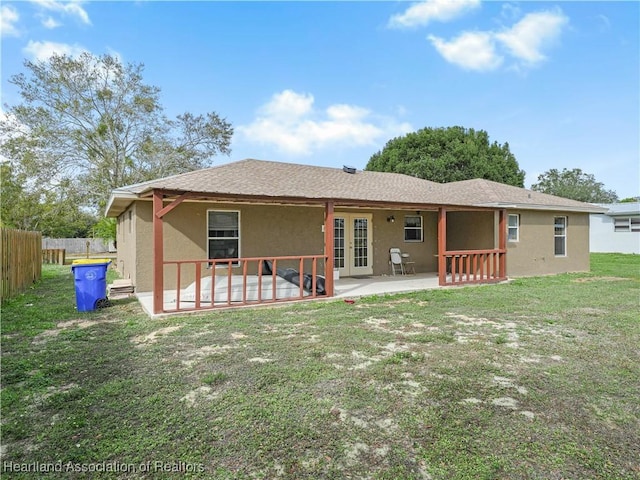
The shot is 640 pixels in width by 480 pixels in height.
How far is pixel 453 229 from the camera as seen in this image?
13.2 m

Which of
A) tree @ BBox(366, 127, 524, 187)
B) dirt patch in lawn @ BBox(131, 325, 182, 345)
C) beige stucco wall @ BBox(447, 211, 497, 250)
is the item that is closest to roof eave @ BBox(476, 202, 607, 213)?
beige stucco wall @ BBox(447, 211, 497, 250)

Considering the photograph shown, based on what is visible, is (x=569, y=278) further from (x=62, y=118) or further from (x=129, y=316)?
(x=62, y=118)

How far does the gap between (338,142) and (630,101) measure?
600 inches

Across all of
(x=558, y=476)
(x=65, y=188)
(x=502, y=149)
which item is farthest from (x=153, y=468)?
(x=502, y=149)

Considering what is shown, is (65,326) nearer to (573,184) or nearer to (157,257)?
(157,257)

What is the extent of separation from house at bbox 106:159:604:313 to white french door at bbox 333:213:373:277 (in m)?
0.03

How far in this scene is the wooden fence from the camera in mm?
7492

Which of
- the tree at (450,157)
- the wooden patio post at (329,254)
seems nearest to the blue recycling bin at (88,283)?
the wooden patio post at (329,254)

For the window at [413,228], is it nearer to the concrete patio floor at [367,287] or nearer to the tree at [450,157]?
the concrete patio floor at [367,287]

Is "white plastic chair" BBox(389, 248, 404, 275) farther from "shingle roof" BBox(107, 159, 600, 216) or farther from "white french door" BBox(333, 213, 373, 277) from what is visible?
"shingle roof" BBox(107, 159, 600, 216)

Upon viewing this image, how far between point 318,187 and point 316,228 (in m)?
1.45

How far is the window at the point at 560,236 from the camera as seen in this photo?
43.0 ft

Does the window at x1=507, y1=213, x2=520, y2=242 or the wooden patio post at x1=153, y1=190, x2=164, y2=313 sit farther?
the window at x1=507, y1=213, x2=520, y2=242

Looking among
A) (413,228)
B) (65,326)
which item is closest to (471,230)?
(413,228)
